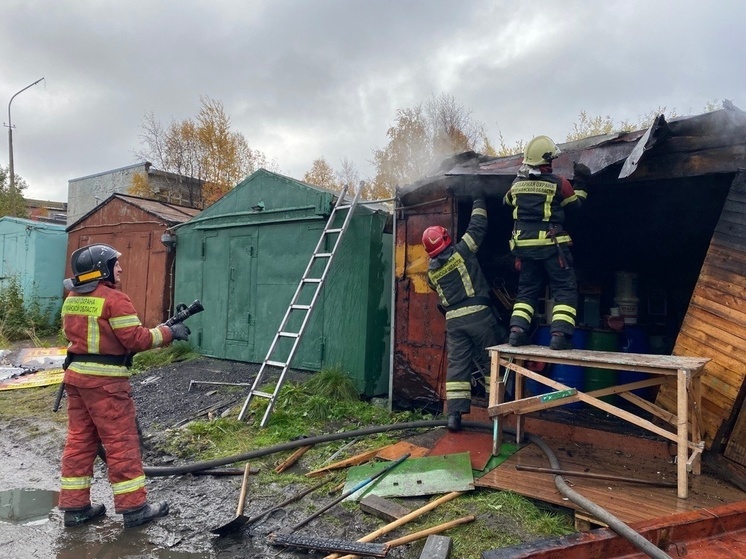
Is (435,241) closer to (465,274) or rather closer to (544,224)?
(465,274)

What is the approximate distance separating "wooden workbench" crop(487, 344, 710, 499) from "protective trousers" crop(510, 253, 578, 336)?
0.31m

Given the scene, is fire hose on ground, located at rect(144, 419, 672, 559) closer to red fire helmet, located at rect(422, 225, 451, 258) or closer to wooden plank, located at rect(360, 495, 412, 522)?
wooden plank, located at rect(360, 495, 412, 522)

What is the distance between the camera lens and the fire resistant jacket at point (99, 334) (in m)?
3.59

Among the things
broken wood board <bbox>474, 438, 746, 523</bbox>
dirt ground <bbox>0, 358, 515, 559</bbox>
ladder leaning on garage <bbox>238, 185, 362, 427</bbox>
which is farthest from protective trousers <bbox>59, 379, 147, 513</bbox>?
broken wood board <bbox>474, 438, 746, 523</bbox>

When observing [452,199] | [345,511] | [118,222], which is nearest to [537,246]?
[452,199]

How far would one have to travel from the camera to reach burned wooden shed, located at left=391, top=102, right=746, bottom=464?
375 centimetres

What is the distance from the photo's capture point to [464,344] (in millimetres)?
4895

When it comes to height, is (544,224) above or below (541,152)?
below

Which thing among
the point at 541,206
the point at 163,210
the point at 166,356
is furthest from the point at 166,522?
the point at 163,210

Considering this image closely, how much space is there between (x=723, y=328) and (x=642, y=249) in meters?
2.92

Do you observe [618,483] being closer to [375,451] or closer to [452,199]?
[375,451]

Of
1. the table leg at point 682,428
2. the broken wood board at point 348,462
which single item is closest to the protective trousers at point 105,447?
the broken wood board at point 348,462

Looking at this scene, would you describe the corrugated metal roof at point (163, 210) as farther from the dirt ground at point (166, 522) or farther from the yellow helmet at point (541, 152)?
the yellow helmet at point (541, 152)

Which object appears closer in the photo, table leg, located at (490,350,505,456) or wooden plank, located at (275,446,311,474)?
table leg, located at (490,350,505,456)
